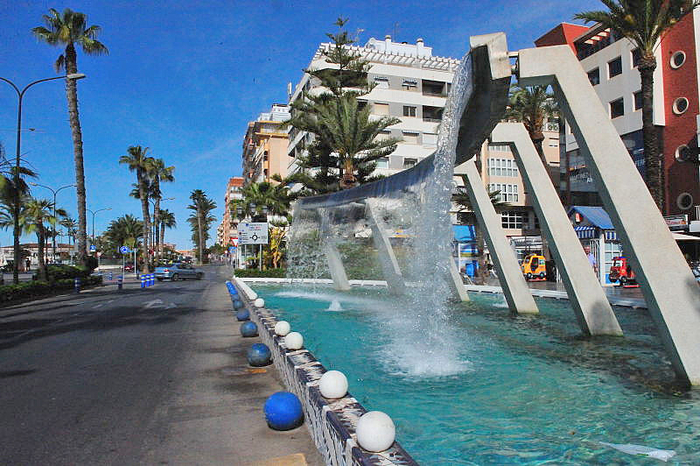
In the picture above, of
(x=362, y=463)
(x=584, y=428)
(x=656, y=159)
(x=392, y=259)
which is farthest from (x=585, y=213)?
(x=362, y=463)

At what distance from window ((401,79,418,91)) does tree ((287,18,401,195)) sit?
16126mm

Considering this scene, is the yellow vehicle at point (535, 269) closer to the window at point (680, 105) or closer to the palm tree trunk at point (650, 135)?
the window at point (680, 105)

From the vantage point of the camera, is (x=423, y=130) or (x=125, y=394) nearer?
(x=125, y=394)

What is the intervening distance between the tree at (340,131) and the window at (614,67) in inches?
647

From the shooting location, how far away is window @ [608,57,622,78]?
33.9m

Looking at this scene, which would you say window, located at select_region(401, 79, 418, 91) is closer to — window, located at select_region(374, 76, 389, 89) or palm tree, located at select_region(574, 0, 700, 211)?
window, located at select_region(374, 76, 389, 89)

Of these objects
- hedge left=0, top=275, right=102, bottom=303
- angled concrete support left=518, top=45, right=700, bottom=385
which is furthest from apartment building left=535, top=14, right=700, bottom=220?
hedge left=0, top=275, right=102, bottom=303

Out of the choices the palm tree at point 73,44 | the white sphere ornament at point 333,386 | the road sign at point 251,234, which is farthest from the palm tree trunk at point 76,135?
the white sphere ornament at point 333,386

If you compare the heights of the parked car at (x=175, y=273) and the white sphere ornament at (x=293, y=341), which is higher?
the white sphere ornament at (x=293, y=341)

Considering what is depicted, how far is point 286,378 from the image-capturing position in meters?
6.11

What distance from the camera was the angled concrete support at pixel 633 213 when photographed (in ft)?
19.0

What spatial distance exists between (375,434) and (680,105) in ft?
115

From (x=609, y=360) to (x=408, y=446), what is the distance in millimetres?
4501

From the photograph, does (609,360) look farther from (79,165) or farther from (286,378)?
(79,165)
